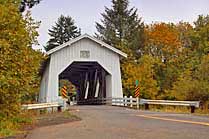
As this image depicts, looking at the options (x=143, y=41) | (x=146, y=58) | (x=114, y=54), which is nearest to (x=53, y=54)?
(x=114, y=54)

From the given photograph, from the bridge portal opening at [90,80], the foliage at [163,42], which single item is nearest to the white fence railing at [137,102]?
the bridge portal opening at [90,80]

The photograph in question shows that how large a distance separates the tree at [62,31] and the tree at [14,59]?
2381 inches

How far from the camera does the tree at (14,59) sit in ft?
47.7

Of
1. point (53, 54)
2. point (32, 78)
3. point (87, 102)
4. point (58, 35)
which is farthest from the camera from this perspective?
point (58, 35)

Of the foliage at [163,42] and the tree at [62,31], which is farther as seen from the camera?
the tree at [62,31]

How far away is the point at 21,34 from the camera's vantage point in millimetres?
15484

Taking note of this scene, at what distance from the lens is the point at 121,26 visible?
61188mm

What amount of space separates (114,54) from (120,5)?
28.4 metres

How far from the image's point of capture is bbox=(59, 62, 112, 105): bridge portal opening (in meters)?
38.5

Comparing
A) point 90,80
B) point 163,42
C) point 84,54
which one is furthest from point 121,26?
point 84,54

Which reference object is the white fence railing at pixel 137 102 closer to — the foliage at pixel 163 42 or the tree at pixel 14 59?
the tree at pixel 14 59

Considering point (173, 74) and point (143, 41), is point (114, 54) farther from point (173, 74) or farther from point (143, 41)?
point (143, 41)

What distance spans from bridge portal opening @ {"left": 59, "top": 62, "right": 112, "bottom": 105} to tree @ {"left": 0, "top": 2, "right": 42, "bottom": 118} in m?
19.8

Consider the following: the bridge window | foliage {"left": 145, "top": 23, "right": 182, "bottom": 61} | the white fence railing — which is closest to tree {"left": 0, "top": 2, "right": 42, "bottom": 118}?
the white fence railing
